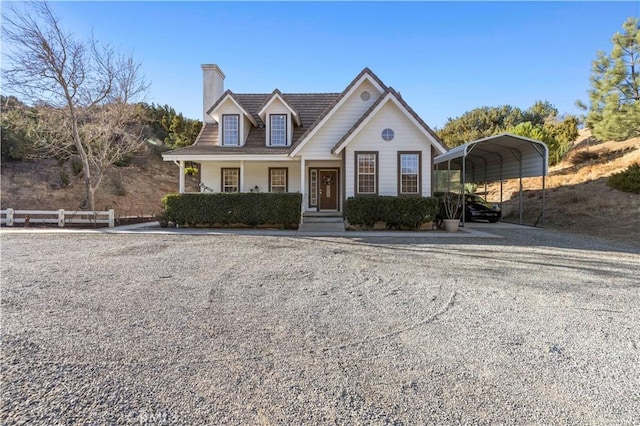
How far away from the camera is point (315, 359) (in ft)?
10.5

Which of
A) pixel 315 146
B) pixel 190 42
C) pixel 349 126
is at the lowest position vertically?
pixel 315 146

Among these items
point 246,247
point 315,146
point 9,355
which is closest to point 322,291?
point 9,355

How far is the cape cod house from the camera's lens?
14.9 metres

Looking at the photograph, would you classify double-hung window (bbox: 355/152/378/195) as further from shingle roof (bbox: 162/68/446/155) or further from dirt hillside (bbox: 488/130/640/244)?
dirt hillside (bbox: 488/130/640/244)

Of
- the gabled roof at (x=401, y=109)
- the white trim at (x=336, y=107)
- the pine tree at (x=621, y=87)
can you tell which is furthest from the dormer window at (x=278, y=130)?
the pine tree at (x=621, y=87)

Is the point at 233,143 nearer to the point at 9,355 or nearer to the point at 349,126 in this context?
the point at 349,126

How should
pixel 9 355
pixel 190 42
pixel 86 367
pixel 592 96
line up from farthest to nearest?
pixel 592 96 < pixel 190 42 < pixel 9 355 < pixel 86 367

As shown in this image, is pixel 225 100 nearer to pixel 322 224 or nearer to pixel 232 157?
pixel 232 157

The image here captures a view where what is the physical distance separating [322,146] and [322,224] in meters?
3.76

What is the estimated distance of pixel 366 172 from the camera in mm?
15070

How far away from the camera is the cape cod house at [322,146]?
14.9 metres

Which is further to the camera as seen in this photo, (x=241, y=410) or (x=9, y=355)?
(x=9, y=355)

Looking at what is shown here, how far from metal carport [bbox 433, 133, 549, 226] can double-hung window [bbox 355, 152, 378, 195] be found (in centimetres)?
347

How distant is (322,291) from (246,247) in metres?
4.71
